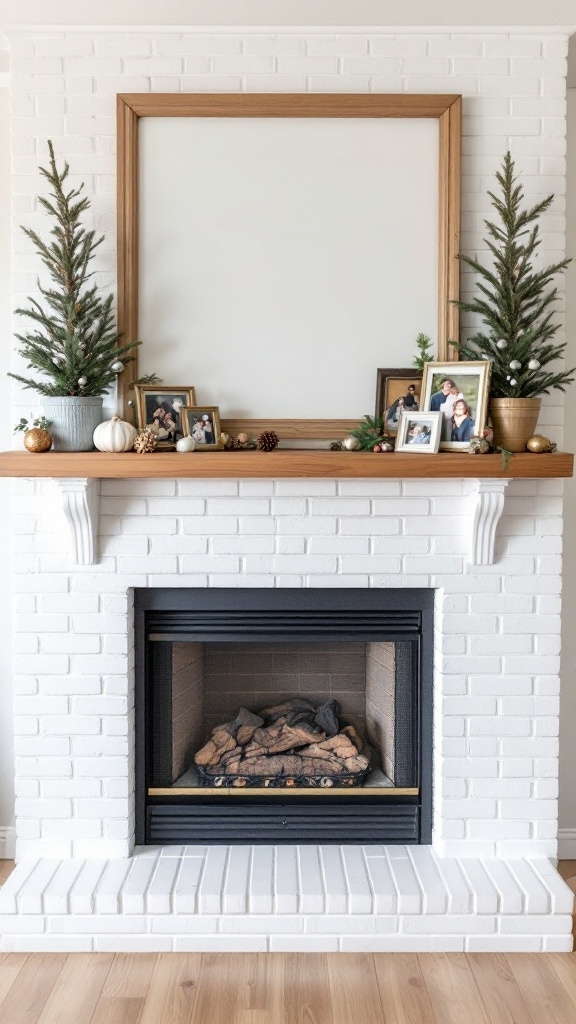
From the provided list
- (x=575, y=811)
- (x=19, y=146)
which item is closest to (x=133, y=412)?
(x=19, y=146)

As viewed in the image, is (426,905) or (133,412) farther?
(133,412)

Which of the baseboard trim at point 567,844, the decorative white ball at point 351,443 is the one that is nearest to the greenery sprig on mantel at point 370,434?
the decorative white ball at point 351,443

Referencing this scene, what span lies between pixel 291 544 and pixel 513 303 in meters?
0.94

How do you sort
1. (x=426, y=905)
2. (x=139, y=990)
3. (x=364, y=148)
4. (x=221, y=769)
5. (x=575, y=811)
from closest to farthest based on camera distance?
(x=139, y=990) → (x=426, y=905) → (x=364, y=148) → (x=221, y=769) → (x=575, y=811)

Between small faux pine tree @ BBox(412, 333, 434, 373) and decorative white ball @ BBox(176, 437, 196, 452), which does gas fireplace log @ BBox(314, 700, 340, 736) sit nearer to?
decorative white ball @ BBox(176, 437, 196, 452)

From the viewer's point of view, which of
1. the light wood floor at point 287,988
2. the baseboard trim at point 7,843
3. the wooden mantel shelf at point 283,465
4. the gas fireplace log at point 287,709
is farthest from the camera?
the baseboard trim at point 7,843

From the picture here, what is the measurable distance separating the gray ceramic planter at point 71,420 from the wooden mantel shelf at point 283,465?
0.10m

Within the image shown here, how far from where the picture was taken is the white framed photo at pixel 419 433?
2.43 meters

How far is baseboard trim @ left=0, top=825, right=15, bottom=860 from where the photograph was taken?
297 centimetres

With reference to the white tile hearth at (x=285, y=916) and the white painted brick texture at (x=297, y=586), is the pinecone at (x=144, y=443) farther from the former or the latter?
the white tile hearth at (x=285, y=916)

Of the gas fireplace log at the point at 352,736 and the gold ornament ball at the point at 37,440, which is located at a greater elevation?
the gold ornament ball at the point at 37,440

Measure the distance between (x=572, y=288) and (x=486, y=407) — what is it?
720 millimetres

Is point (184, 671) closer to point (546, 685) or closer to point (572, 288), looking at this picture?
point (546, 685)

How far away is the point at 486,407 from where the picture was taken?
2.44 m
